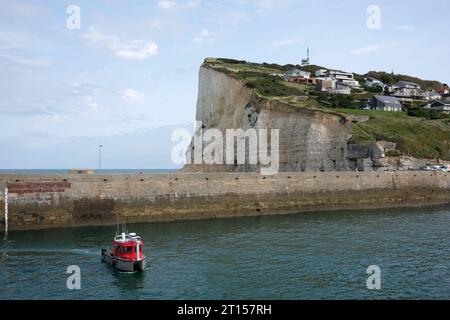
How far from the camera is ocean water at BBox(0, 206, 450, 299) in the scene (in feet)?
64.2

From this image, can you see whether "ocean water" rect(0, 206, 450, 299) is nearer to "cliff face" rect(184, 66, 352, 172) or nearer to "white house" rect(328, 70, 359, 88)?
"cliff face" rect(184, 66, 352, 172)

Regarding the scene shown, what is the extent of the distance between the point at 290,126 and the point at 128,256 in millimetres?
42285

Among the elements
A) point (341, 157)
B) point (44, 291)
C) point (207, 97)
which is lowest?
point (44, 291)

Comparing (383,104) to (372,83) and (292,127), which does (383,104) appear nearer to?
(292,127)

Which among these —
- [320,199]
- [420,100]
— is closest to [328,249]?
[320,199]

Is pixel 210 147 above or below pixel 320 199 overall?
above

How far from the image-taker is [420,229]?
114 ft

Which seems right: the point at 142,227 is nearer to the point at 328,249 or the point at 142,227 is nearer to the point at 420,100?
the point at 328,249

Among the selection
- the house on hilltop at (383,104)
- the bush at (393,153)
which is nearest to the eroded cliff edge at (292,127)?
the bush at (393,153)

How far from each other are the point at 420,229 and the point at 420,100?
2893 inches

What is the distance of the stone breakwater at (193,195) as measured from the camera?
3575cm

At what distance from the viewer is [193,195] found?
135ft

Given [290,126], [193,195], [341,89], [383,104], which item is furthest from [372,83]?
[193,195]

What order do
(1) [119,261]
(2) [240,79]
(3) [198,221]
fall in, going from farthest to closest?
(2) [240,79] < (3) [198,221] < (1) [119,261]
